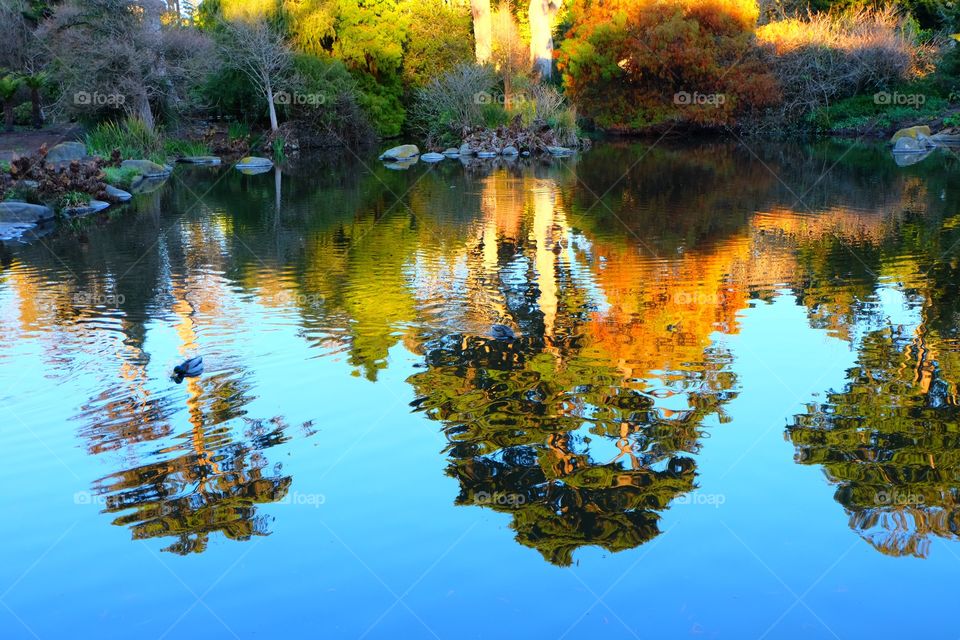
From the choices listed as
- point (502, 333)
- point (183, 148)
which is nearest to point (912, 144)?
point (183, 148)

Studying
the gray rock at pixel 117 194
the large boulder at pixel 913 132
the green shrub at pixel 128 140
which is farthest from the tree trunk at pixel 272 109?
the large boulder at pixel 913 132

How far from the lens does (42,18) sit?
32.4 metres

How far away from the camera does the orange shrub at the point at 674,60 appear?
33781 mm

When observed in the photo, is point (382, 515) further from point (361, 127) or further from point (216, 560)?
point (361, 127)

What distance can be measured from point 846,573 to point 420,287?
659 centimetres

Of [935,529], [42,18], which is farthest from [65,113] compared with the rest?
[935,529]

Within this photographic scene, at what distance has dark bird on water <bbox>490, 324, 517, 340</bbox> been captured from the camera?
321 inches

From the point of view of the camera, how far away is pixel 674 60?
33.9 m

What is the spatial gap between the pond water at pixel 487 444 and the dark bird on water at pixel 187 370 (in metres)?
0.08

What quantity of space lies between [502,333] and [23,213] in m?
11.7

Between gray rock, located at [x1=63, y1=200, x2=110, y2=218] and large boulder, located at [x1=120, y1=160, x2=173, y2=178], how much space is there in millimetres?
5922

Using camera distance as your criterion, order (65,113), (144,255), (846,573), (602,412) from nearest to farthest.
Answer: (846,573) < (602,412) < (144,255) < (65,113)

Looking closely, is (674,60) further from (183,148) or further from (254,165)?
(183,148)

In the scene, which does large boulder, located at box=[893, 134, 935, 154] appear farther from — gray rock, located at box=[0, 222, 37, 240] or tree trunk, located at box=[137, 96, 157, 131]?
gray rock, located at box=[0, 222, 37, 240]
